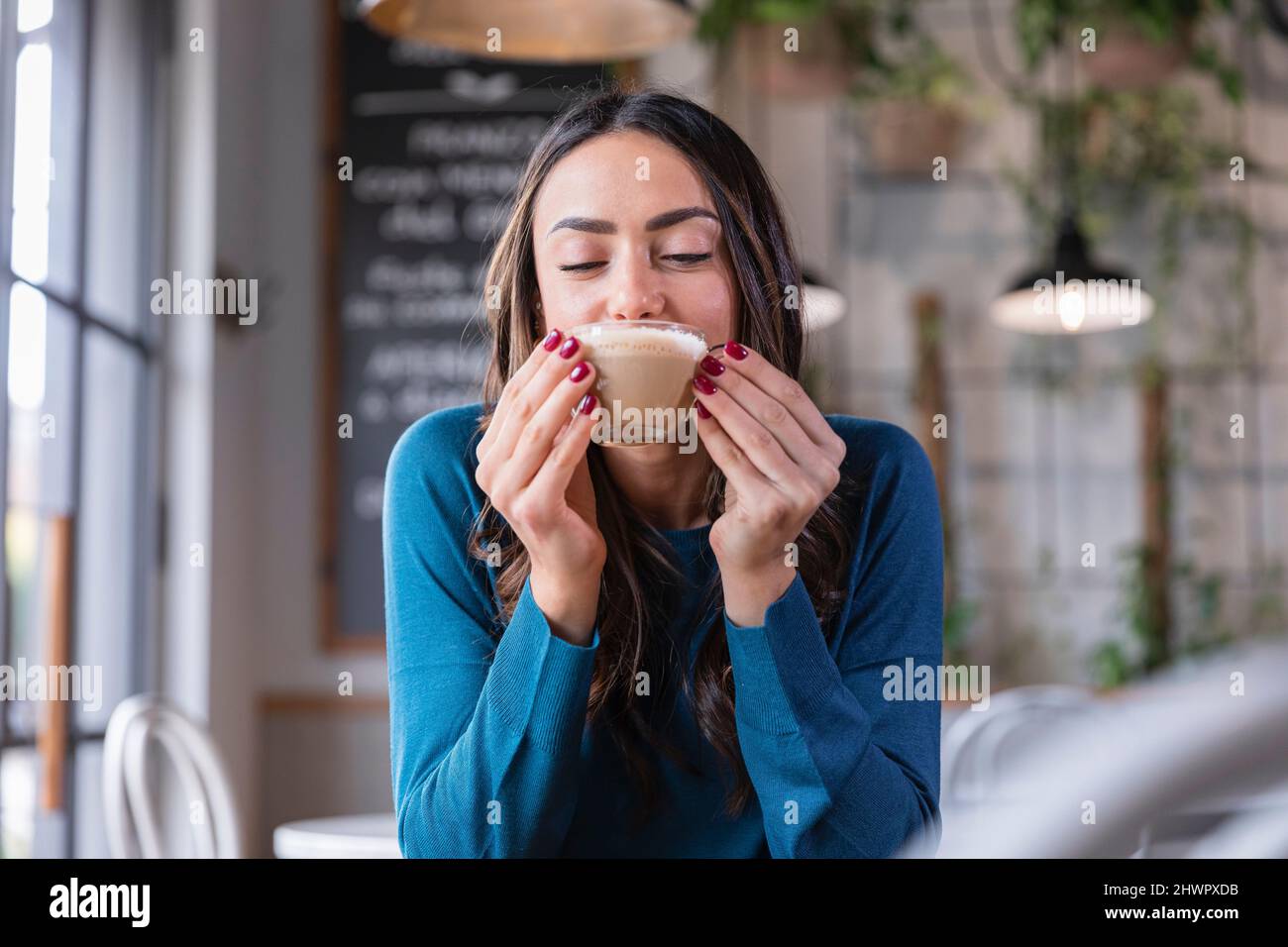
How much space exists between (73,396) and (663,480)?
1772 mm

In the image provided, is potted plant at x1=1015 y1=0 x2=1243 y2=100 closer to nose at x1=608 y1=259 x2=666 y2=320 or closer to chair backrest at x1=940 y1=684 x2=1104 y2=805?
chair backrest at x1=940 y1=684 x2=1104 y2=805

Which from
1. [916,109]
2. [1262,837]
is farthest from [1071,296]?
[1262,837]

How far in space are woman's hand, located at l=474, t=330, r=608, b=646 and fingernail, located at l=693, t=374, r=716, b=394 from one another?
0.21 feet

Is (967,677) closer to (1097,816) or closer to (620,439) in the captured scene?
(620,439)

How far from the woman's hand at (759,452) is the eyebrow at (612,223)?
4.6 inches

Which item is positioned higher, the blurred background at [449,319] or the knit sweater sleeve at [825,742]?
the blurred background at [449,319]

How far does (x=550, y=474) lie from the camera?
32.3 inches

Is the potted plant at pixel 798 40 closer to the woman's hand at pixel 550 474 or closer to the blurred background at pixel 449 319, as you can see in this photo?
the blurred background at pixel 449 319

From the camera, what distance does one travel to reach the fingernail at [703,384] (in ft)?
2.66

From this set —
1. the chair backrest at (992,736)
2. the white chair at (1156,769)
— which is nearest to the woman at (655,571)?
the white chair at (1156,769)

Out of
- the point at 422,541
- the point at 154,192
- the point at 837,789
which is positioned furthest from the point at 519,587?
the point at 154,192

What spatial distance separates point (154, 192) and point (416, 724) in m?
2.31

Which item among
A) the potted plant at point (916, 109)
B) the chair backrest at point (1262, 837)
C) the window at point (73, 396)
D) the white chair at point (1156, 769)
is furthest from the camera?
the potted plant at point (916, 109)

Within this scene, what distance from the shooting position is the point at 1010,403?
3.74m
